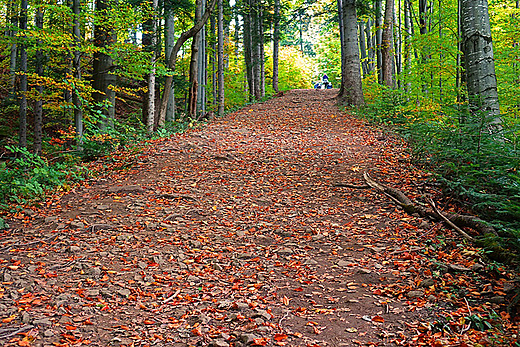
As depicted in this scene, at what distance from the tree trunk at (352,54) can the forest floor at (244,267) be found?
8.49 m

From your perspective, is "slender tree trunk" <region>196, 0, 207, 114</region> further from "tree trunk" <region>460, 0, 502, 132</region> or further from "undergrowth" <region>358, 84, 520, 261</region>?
"tree trunk" <region>460, 0, 502, 132</region>

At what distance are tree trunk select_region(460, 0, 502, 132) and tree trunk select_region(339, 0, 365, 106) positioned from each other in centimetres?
1016

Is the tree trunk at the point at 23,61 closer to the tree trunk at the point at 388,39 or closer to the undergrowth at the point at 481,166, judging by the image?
the undergrowth at the point at 481,166

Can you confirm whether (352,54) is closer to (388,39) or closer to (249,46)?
(388,39)

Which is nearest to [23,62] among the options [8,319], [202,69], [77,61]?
[77,61]

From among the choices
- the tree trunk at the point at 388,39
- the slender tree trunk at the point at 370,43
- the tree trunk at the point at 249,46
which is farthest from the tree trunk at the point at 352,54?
the slender tree trunk at the point at 370,43

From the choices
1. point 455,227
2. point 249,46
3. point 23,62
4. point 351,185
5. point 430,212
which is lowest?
point 455,227

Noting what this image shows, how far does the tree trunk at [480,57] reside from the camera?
5199 mm

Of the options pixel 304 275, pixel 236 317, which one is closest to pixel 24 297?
pixel 236 317

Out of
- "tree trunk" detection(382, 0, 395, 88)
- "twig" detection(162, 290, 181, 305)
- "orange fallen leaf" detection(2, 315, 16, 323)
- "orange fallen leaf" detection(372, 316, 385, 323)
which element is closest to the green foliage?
"orange fallen leaf" detection(2, 315, 16, 323)

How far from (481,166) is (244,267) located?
313cm

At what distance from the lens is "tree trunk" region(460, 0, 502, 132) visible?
5199 mm

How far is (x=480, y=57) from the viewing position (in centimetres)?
526

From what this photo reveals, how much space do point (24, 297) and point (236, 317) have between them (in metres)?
1.93
